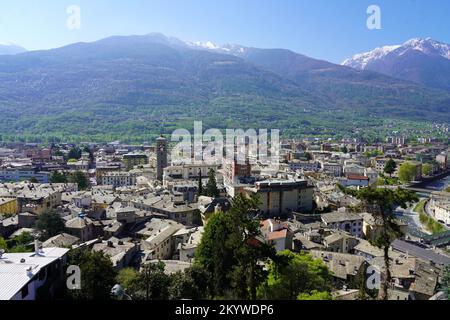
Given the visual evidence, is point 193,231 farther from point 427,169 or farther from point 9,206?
point 427,169

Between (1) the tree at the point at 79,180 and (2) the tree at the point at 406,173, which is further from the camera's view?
(2) the tree at the point at 406,173

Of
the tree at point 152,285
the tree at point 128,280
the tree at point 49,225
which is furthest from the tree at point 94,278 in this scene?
the tree at point 49,225

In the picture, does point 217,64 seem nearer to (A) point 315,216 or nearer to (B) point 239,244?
(A) point 315,216

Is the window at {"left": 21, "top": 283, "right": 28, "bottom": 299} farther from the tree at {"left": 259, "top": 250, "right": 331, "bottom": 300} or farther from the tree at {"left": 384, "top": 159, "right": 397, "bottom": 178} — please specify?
the tree at {"left": 384, "top": 159, "right": 397, "bottom": 178}

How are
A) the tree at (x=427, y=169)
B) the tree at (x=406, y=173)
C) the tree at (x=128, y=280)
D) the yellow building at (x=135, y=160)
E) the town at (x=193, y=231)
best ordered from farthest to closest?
the tree at (x=427, y=169) < the yellow building at (x=135, y=160) < the tree at (x=406, y=173) < the tree at (x=128, y=280) < the town at (x=193, y=231)

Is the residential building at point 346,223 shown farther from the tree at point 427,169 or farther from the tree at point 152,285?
the tree at point 427,169

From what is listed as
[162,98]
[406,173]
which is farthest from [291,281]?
[162,98]
